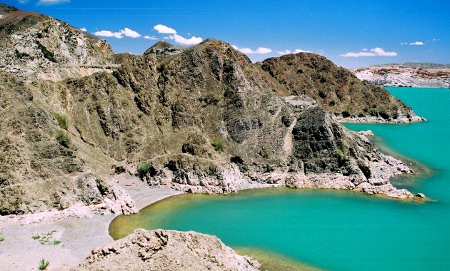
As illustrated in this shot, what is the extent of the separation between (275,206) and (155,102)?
92.6 ft

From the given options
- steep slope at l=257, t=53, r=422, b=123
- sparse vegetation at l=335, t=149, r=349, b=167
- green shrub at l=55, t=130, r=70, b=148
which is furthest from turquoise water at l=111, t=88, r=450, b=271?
steep slope at l=257, t=53, r=422, b=123

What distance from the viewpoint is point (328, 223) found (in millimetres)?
47969

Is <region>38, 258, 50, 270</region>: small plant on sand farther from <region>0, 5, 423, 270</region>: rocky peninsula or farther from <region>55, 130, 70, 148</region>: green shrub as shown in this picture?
<region>55, 130, 70, 148</region>: green shrub

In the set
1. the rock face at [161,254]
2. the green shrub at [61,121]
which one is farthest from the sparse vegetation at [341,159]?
the green shrub at [61,121]

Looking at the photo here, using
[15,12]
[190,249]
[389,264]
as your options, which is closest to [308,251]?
[389,264]

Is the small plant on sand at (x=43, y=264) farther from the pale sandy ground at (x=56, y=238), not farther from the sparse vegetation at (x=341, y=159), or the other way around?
the sparse vegetation at (x=341, y=159)

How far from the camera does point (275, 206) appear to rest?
53.0 meters

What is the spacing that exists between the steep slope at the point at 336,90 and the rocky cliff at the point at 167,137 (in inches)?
2382

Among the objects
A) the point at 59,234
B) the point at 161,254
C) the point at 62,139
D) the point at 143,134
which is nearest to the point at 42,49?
the point at 143,134

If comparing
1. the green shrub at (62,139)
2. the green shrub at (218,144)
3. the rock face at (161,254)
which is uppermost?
the green shrub at (62,139)

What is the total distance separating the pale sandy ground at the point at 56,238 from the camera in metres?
34.5

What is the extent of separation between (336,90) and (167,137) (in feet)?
305

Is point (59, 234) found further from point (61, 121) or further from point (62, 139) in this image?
point (61, 121)

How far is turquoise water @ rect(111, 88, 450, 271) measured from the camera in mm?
39750
